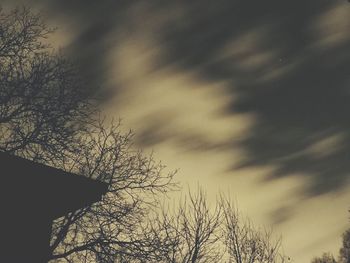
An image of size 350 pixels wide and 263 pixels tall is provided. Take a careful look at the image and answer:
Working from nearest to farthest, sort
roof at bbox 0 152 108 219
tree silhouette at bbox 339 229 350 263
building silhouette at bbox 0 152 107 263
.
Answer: roof at bbox 0 152 108 219 < building silhouette at bbox 0 152 107 263 < tree silhouette at bbox 339 229 350 263

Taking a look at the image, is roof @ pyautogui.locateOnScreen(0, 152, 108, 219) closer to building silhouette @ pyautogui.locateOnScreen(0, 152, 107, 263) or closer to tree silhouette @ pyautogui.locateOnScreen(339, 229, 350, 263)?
building silhouette @ pyautogui.locateOnScreen(0, 152, 107, 263)

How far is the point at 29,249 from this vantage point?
8.33 meters

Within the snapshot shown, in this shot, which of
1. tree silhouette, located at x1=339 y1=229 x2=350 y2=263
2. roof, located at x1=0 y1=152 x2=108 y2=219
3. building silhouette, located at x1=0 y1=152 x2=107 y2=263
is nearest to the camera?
roof, located at x1=0 y1=152 x2=108 y2=219

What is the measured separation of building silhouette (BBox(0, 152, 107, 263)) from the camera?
802cm

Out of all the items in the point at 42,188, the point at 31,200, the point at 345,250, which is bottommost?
the point at 31,200

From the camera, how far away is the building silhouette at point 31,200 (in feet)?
26.3

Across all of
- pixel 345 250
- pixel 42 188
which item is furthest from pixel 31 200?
pixel 345 250

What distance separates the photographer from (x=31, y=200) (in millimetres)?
8477

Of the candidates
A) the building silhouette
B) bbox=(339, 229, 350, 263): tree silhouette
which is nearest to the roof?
the building silhouette

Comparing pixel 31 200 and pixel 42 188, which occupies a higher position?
pixel 42 188

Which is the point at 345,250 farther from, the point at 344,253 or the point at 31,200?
the point at 31,200

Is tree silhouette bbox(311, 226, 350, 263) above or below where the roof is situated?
above

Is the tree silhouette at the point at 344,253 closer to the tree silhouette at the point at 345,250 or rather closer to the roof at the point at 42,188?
the tree silhouette at the point at 345,250

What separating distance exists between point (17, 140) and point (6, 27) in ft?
13.4
